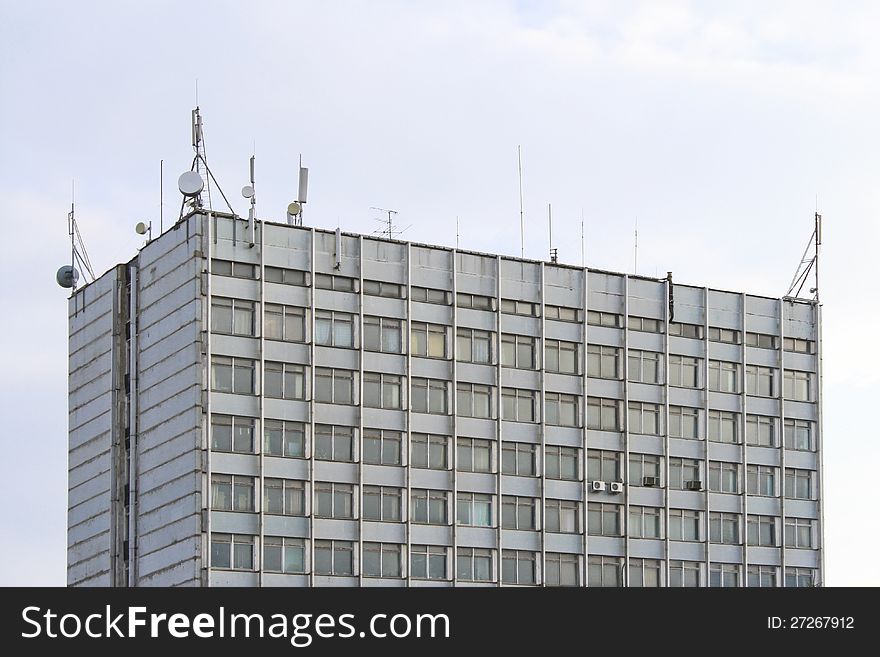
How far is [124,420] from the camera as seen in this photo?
123 m

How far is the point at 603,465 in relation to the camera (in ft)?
423

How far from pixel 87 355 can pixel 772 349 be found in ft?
149

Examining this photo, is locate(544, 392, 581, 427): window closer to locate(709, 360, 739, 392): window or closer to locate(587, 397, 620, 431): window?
locate(587, 397, 620, 431): window

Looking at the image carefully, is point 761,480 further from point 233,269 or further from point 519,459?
point 233,269

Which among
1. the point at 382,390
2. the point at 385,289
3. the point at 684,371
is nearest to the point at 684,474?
the point at 684,371

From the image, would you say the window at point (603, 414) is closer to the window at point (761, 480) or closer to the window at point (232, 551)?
the window at point (761, 480)

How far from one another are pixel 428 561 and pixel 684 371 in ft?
78.1

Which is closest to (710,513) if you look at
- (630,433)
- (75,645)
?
(630,433)

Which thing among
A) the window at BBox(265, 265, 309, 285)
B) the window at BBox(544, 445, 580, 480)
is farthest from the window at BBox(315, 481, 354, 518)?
the window at BBox(544, 445, 580, 480)

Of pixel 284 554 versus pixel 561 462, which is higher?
pixel 561 462

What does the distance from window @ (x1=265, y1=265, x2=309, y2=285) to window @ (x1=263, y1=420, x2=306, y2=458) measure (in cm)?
818

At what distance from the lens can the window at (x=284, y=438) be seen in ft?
383

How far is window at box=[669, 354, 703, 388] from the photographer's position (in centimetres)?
13300

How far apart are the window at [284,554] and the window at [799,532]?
117 ft
